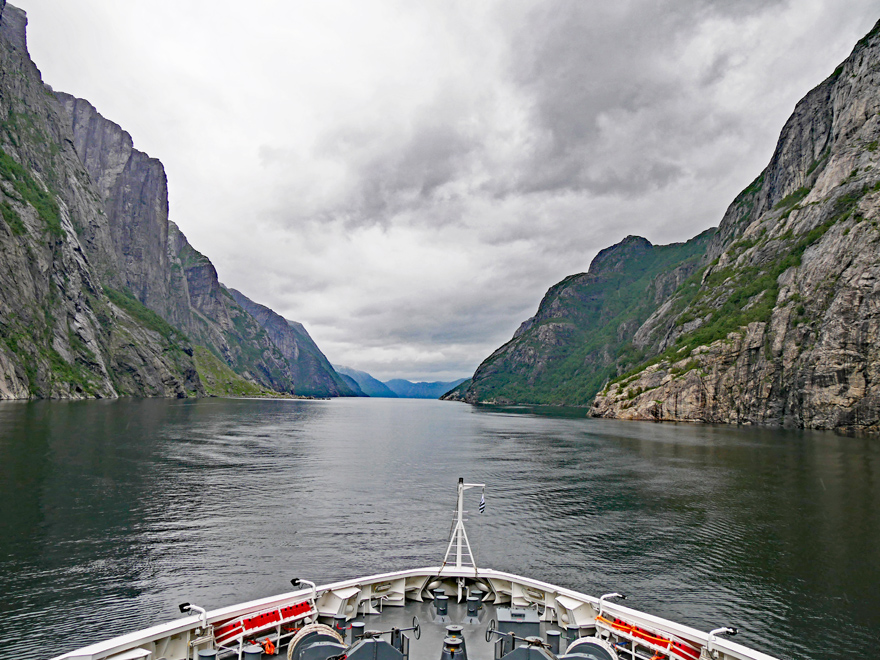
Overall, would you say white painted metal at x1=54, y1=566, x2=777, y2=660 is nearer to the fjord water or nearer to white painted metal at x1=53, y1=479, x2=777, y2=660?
white painted metal at x1=53, y1=479, x2=777, y2=660

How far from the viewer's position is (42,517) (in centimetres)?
4688

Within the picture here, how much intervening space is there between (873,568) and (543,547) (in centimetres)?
2644

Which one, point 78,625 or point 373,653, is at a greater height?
point 373,653

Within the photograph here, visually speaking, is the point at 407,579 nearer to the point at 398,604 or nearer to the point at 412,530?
the point at 398,604

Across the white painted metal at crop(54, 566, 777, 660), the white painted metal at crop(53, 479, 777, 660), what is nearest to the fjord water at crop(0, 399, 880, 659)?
the white painted metal at crop(53, 479, 777, 660)

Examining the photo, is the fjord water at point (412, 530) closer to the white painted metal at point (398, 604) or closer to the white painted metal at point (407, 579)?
the white painted metal at point (398, 604)

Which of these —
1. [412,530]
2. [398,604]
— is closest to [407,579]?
[398,604]

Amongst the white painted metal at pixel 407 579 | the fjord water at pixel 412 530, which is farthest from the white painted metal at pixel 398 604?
the fjord water at pixel 412 530

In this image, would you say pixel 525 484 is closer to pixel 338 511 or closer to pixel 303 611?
pixel 338 511

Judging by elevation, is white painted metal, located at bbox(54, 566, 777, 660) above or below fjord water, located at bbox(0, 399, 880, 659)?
above

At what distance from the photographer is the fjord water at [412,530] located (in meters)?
31.7

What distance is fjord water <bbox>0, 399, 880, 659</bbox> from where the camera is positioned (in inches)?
1248

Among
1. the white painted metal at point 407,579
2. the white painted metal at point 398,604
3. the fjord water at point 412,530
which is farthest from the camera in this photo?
the fjord water at point 412,530

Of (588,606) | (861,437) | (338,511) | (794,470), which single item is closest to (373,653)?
(588,606)
